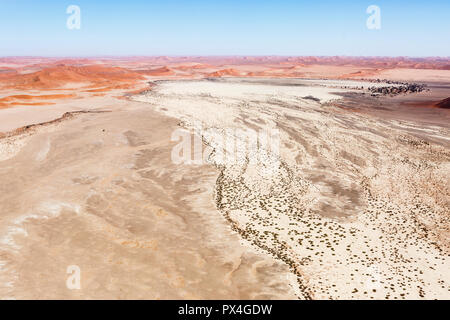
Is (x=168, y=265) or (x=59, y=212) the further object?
(x=59, y=212)

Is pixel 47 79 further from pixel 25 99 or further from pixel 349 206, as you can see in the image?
pixel 349 206

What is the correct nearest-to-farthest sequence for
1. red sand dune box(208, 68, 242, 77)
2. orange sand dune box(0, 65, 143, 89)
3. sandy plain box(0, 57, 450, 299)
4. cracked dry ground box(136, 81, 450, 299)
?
sandy plain box(0, 57, 450, 299), cracked dry ground box(136, 81, 450, 299), orange sand dune box(0, 65, 143, 89), red sand dune box(208, 68, 242, 77)

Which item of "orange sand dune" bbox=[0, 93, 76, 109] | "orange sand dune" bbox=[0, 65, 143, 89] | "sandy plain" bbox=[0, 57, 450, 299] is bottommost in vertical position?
"sandy plain" bbox=[0, 57, 450, 299]

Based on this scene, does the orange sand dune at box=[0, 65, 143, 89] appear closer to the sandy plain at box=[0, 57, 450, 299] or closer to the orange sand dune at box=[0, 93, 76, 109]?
the orange sand dune at box=[0, 93, 76, 109]

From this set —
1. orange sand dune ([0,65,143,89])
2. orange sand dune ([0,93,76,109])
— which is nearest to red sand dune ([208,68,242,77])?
orange sand dune ([0,65,143,89])

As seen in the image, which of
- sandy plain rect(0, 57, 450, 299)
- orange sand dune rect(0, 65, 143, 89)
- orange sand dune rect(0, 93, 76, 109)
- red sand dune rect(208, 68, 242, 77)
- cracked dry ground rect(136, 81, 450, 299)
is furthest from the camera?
red sand dune rect(208, 68, 242, 77)
